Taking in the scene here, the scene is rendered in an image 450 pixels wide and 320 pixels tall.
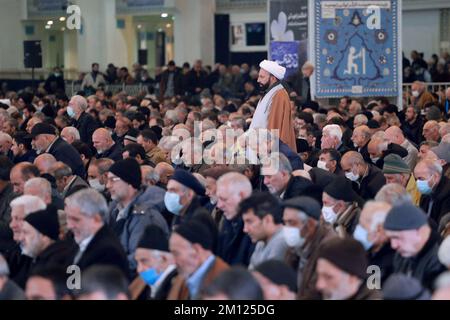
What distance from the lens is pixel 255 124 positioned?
1242cm

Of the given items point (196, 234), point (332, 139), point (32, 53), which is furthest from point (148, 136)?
point (32, 53)

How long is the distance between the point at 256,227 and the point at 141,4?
Result: 2614 cm

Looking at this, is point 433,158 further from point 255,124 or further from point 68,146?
point 68,146

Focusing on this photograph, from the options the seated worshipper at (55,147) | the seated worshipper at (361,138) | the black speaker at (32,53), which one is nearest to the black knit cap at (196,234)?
the seated worshipper at (55,147)

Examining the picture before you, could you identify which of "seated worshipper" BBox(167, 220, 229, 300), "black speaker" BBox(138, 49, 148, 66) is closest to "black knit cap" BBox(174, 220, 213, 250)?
"seated worshipper" BBox(167, 220, 229, 300)

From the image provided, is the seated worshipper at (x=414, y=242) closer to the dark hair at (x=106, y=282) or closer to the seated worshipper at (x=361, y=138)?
the dark hair at (x=106, y=282)

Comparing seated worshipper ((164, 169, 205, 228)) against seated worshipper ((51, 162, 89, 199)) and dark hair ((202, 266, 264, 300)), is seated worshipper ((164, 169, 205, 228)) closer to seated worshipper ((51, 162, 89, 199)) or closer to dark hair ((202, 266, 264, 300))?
seated worshipper ((51, 162, 89, 199))

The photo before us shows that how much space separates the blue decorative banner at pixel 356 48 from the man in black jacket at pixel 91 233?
1247 centimetres

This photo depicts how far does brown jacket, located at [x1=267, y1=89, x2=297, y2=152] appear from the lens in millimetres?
12242

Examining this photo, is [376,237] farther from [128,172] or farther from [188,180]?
[128,172]

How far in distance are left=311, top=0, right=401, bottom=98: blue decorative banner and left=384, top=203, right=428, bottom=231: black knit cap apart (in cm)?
1319

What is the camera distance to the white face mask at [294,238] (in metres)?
7.01

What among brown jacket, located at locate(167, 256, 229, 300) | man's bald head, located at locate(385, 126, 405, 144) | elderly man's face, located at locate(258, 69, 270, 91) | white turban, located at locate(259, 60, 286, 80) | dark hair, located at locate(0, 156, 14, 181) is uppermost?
white turban, located at locate(259, 60, 286, 80)

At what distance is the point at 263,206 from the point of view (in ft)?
23.5
